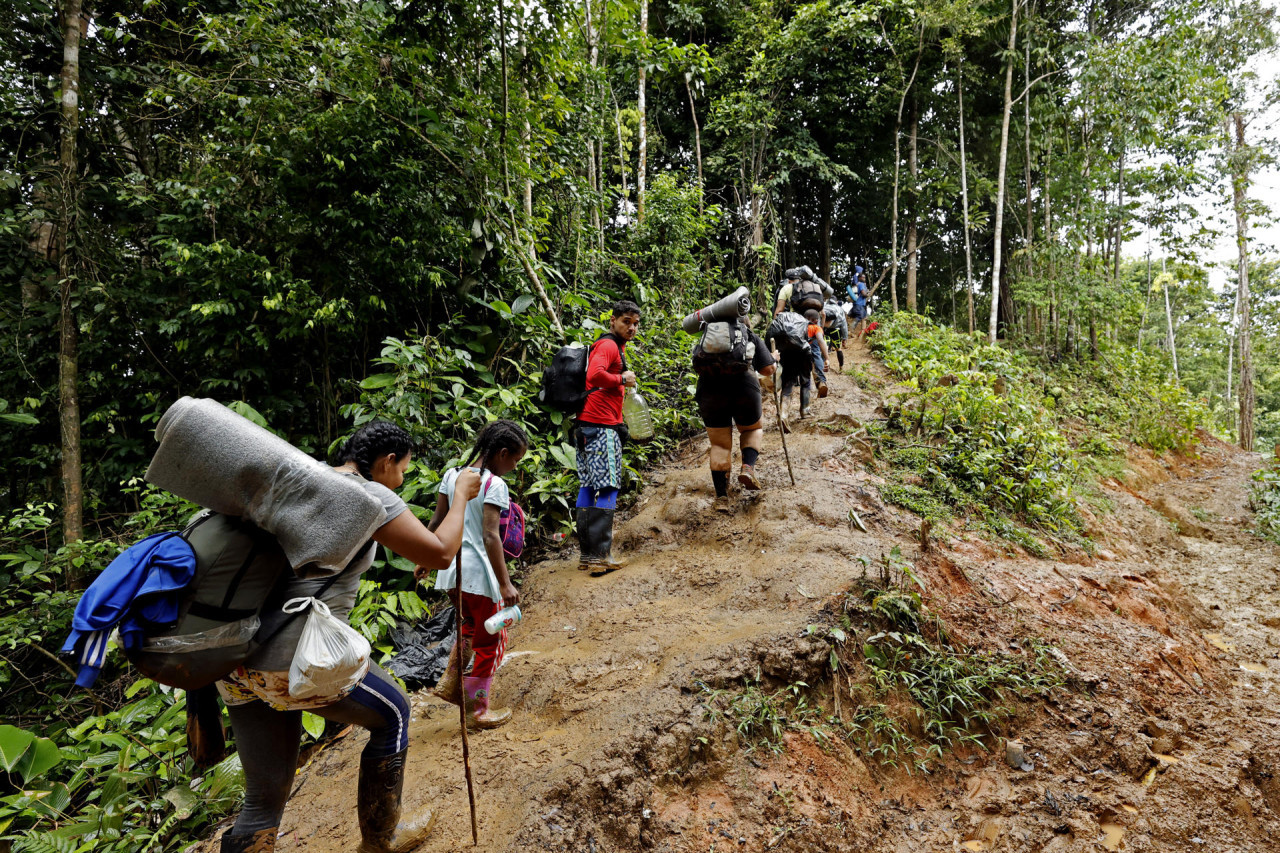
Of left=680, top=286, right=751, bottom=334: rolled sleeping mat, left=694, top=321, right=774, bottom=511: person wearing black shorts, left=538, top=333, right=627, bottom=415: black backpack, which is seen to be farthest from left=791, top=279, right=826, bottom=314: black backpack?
left=538, top=333, right=627, bottom=415: black backpack

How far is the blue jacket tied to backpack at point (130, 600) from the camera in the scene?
61.7 inches

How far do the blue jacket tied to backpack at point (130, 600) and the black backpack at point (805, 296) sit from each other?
290 inches

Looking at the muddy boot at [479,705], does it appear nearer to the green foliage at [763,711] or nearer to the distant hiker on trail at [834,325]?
the green foliage at [763,711]

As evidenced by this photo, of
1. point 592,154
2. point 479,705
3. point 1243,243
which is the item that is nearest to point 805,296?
point 592,154

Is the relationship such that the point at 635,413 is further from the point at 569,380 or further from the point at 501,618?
the point at 501,618

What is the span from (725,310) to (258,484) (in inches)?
155

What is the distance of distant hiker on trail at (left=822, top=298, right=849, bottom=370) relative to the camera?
10.2 meters

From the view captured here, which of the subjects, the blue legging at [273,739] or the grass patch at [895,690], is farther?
the grass patch at [895,690]

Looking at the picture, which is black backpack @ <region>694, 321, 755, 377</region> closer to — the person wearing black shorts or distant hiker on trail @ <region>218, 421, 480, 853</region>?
the person wearing black shorts

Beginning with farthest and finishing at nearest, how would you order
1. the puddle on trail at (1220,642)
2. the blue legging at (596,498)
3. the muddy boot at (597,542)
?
the muddy boot at (597,542), the blue legging at (596,498), the puddle on trail at (1220,642)

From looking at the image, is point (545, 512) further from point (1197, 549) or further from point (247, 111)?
point (1197, 549)

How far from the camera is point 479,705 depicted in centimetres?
308

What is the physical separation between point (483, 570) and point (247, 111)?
236 inches

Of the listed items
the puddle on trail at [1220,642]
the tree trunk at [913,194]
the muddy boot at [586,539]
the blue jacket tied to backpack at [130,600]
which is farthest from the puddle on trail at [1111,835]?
the tree trunk at [913,194]
